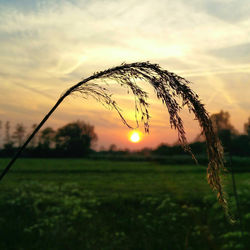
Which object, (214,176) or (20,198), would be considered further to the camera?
(20,198)

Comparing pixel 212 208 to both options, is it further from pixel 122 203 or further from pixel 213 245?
pixel 213 245

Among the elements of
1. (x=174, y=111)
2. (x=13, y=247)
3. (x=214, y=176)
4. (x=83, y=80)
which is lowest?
(x=13, y=247)

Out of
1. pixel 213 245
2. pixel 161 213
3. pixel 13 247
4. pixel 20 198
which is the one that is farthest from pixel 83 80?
pixel 20 198

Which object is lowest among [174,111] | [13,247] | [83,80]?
[13,247]

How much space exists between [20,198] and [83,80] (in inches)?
550

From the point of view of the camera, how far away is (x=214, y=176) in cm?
151

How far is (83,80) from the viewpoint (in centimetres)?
147

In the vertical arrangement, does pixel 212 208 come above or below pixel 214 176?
below

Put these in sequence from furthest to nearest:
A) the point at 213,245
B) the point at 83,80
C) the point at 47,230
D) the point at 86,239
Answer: the point at 47,230, the point at 86,239, the point at 213,245, the point at 83,80

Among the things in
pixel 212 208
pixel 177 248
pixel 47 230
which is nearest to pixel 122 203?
pixel 212 208

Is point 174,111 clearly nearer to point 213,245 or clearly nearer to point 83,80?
point 83,80

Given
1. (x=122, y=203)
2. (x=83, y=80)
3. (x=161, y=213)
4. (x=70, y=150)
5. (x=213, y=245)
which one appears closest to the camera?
(x=83, y=80)

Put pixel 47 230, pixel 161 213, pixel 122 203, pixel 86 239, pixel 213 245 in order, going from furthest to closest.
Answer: pixel 122 203 → pixel 161 213 → pixel 47 230 → pixel 86 239 → pixel 213 245

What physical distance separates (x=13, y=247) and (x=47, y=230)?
1.37 m
